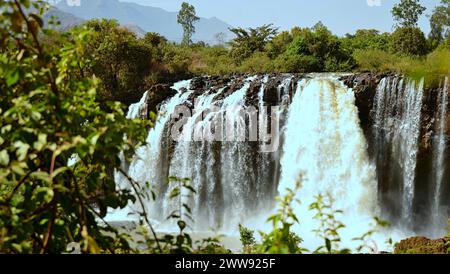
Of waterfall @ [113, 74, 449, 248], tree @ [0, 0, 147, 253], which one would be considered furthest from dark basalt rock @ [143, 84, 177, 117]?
tree @ [0, 0, 147, 253]

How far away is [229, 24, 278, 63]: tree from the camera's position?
90.0 feet

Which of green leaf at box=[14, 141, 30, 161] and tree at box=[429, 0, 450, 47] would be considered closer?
green leaf at box=[14, 141, 30, 161]

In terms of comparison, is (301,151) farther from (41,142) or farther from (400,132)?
(41,142)

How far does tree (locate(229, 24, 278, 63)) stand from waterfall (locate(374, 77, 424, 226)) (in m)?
12.4

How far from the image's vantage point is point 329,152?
1521cm

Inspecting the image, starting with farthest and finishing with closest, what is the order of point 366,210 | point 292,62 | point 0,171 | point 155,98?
point 292,62 < point 155,98 < point 366,210 < point 0,171

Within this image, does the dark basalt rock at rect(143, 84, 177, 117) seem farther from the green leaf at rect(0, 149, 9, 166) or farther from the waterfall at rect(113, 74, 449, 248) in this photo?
the green leaf at rect(0, 149, 9, 166)

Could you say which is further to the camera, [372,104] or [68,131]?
[372,104]

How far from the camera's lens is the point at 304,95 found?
1572 cm

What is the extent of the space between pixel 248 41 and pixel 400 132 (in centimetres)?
1476

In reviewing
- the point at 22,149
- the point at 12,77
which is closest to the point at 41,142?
the point at 22,149

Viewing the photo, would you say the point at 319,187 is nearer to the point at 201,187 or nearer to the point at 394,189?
the point at 394,189

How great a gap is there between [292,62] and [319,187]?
28.2 feet

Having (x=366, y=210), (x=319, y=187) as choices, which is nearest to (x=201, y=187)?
(x=319, y=187)
